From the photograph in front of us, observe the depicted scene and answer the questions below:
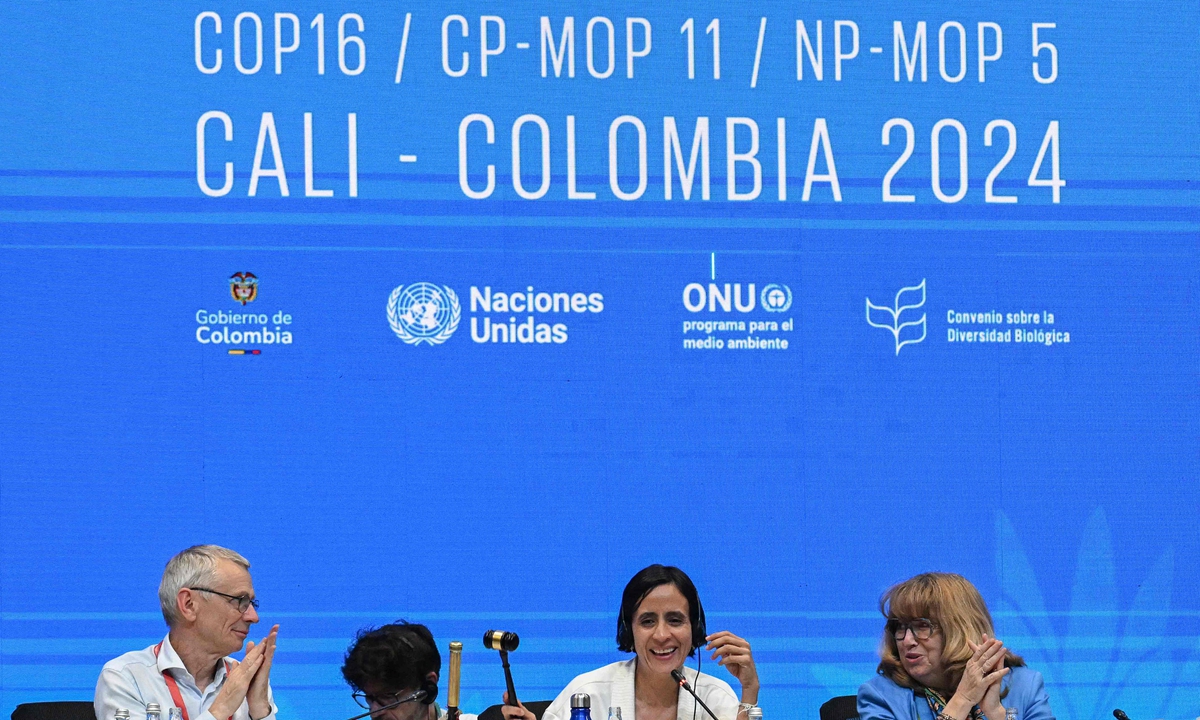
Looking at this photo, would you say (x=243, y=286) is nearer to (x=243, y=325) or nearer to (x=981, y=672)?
(x=243, y=325)

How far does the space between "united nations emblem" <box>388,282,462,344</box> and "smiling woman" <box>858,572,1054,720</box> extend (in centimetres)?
164

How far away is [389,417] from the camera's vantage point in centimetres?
437

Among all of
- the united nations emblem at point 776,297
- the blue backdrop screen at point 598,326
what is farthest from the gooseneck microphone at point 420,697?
the united nations emblem at point 776,297

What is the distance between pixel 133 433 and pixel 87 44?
1180 mm

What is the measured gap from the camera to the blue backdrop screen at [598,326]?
4301 mm

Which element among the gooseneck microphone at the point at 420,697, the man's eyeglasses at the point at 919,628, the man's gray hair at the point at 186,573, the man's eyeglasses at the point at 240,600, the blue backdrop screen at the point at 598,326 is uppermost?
the blue backdrop screen at the point at 598,326

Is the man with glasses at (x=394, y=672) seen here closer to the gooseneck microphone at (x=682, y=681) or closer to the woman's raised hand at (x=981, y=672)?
the gooseneck microphone at (x=682, y=681)

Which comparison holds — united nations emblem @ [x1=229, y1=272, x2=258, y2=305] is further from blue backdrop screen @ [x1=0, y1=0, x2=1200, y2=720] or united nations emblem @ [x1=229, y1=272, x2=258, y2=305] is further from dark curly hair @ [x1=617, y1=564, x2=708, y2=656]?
dark curly hair @ [x1=617, y1=564, x2=708, y2=656]

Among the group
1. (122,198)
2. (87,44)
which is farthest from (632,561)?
(87,44)

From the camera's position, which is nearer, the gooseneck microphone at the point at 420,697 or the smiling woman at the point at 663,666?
the gooseneck microphone at the point at 420,697

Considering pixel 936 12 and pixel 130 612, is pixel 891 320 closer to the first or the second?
pixel 936 12

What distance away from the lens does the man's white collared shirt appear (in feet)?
10.9

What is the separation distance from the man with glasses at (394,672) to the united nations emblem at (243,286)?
64.9 inches

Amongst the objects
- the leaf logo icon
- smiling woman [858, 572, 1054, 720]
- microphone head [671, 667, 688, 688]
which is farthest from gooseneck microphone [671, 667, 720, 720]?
the leaf logo icon
